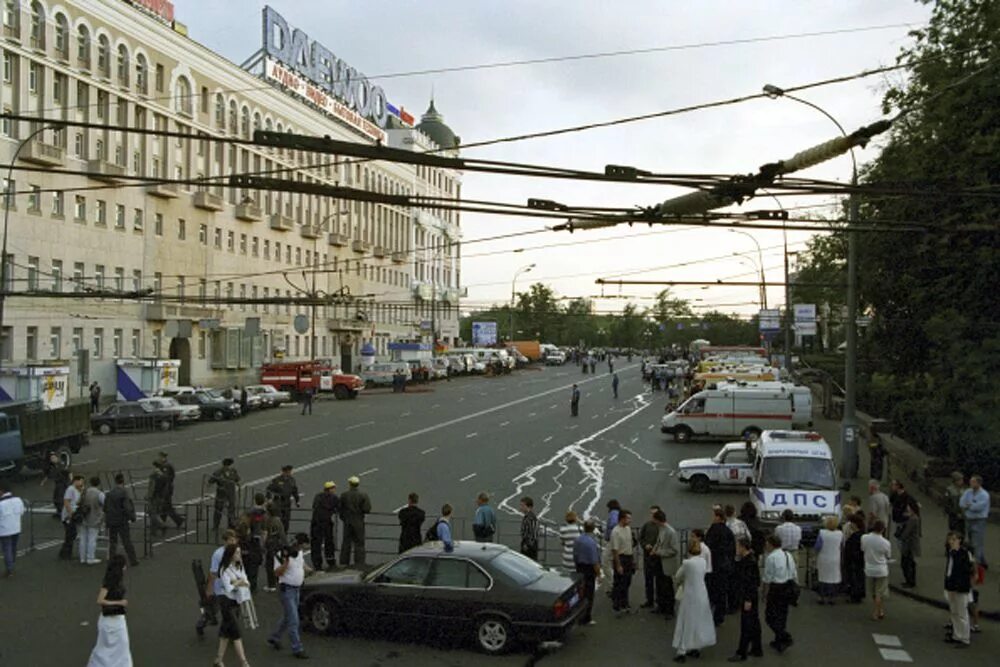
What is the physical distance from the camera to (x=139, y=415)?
42.7 metres

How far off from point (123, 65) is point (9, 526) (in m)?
45.6

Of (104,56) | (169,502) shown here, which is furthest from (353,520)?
(104,56)

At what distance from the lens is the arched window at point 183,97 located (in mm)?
60562

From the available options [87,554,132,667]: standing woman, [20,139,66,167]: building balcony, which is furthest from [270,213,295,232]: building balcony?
[87,554,132,667]: standing woman

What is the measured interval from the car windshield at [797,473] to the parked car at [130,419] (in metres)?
29.6

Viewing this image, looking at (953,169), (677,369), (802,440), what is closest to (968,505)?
(802,440)

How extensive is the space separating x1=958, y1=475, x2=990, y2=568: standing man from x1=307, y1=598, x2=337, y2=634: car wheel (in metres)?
10.3

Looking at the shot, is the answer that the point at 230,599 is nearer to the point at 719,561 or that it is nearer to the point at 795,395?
the point at 719,561

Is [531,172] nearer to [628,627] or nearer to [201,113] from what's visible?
[628,627]

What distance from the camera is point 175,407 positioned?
4350 cm

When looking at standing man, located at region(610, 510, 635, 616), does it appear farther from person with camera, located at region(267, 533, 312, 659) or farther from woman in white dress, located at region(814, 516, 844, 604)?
person with camera, located at region(267, 533, 312, 659)

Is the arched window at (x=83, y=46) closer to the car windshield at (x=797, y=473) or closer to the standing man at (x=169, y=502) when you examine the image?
the standing man at (x=169, y=502)

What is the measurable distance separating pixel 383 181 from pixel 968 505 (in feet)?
266

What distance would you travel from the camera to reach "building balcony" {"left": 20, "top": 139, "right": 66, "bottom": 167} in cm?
4678
